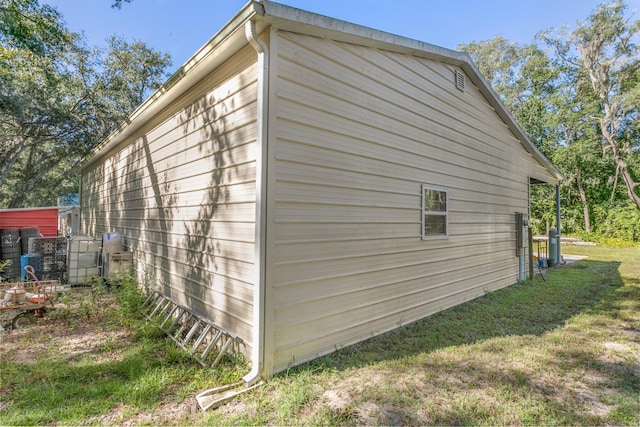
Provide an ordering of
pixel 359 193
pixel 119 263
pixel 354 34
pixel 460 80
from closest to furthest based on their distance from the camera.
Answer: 1. pixel 354 34
2. pixel 359 193
3. pixel 460 80
4. pixel 119 263

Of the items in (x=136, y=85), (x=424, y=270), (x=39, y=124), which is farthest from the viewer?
(x=136, y=85)

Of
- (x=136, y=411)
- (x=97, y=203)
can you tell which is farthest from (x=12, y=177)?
(x=136, y=411)

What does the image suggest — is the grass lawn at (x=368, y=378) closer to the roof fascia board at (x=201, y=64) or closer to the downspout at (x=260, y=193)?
the downspout at (x=260, y=193)

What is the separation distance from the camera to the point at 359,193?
3797 millimetres

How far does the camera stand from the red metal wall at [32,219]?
1016 centimetres

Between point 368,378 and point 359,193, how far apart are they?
1982mm

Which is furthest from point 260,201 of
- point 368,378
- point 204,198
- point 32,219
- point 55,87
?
point 55,87

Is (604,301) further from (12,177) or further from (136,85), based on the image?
(12,177)

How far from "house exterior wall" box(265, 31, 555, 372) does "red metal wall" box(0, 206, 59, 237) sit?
11942mm

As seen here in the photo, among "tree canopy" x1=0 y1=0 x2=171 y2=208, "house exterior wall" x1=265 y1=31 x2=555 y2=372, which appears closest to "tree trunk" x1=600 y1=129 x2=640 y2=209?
"house exterior wall" x1=265 y1=31 x2=555 y2=372

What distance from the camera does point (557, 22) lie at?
18.5 meters

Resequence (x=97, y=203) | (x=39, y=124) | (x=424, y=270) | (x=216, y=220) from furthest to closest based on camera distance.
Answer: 1. (x=39, y=124)
2. (x=97, y=203)
3. (x=424, y=270)
4. (x=216, y=220)

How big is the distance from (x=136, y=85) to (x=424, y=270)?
1602 centimetres

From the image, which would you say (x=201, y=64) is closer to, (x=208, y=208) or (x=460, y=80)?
(x=208, y=208)
